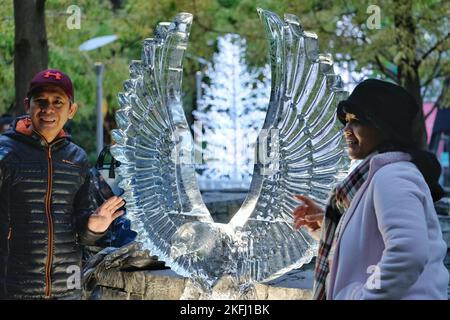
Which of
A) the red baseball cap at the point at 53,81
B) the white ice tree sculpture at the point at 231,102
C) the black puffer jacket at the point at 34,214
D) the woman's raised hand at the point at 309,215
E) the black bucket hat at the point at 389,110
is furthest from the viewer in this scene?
the white ice tree sculpture at the point at 231,102

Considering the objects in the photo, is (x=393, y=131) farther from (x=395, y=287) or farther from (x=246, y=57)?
(x=246, y=57)

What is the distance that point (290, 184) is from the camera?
145 inches

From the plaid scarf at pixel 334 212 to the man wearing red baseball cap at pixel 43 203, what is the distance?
3.83 feet

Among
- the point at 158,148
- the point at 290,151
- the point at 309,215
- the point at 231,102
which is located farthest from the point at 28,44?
the point at 231,102

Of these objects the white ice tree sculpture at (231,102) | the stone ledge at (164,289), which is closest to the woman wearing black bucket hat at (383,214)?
the stone ledge at (164,289)

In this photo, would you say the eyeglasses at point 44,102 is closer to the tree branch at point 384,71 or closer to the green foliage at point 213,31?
the green foliage at point 213,31

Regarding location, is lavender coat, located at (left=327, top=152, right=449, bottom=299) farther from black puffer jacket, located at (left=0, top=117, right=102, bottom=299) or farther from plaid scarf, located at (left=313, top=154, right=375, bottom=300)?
black puffer jacket, located at (left=0, top=117, right=102, bottom=299)

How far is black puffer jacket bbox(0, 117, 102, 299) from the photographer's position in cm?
348

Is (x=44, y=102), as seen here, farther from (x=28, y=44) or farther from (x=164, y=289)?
(x=28, y=44)

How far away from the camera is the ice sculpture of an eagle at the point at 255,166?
3609 mm

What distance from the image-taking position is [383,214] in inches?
96.5

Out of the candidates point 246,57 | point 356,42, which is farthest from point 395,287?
point 246,57

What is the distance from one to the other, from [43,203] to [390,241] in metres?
1.62
